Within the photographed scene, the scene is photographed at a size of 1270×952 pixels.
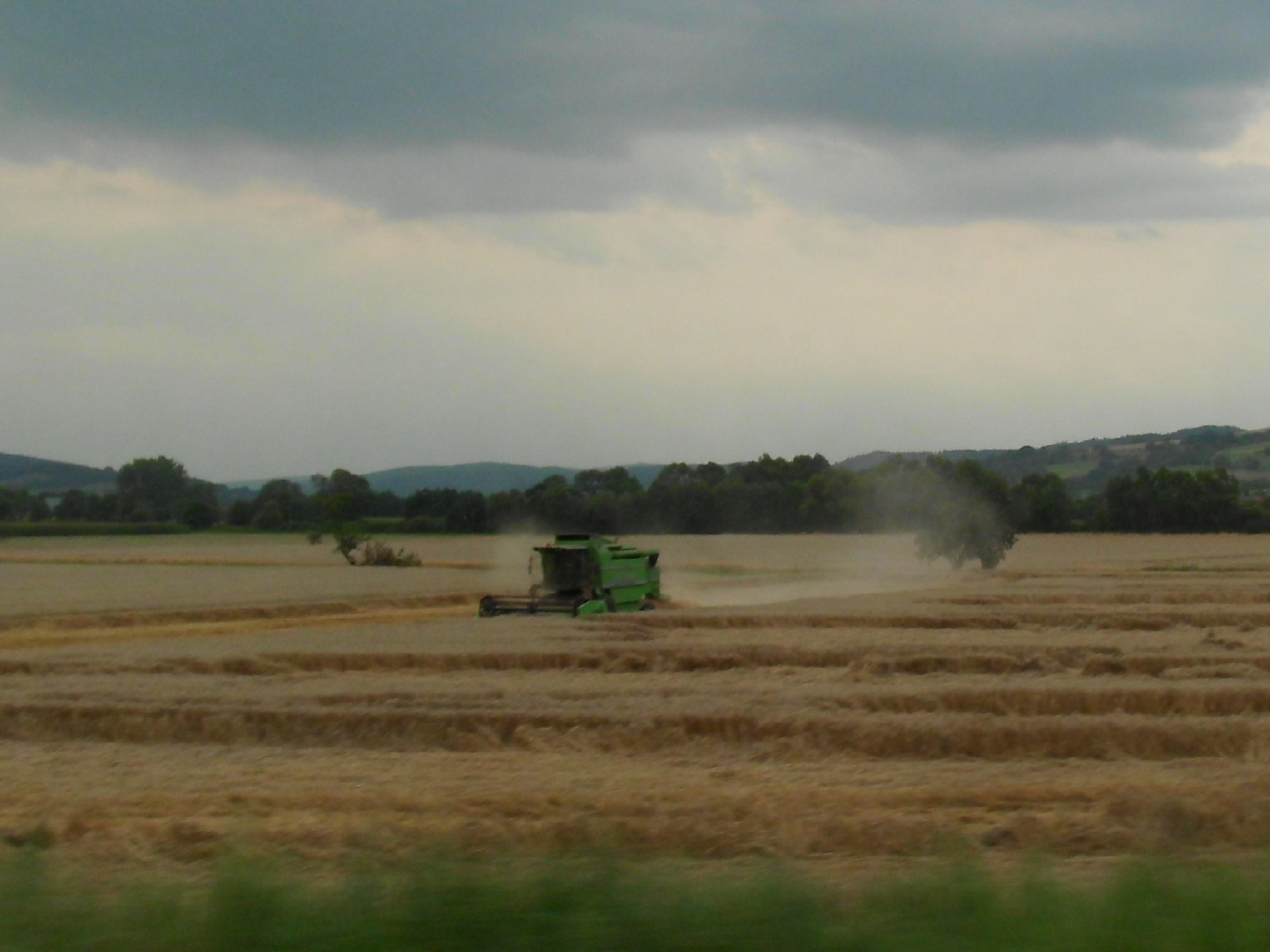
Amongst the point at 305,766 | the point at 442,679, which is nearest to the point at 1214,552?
the point at 442,679

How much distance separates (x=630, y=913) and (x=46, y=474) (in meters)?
155

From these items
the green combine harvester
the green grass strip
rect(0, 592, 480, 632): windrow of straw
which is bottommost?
rect(0, 592, 480, 632): windrow of straw

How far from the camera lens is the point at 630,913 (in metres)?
5.02

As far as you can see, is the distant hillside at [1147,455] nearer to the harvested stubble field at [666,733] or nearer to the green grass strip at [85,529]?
the green grass strip at [85,529]

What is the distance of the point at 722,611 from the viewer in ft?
102

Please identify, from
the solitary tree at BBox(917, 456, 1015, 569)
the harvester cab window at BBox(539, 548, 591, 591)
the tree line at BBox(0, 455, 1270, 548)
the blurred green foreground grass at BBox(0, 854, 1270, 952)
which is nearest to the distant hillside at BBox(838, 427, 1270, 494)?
the tree line at BBox(0, 455, 1270, 548)

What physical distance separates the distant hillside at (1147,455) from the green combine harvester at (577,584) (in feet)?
294

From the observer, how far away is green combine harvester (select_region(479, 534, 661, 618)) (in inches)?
1206

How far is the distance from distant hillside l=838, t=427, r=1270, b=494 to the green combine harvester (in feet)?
294

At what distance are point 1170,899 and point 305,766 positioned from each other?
33.1ft

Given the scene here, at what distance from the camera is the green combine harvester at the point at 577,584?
30641 mm

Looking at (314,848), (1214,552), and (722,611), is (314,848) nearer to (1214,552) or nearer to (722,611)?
(722,611)

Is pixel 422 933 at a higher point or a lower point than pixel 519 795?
higher

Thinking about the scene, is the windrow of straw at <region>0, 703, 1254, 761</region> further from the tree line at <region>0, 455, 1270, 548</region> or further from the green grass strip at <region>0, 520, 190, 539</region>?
the green grass strip at <region>0, 520, 190, 539</region>
